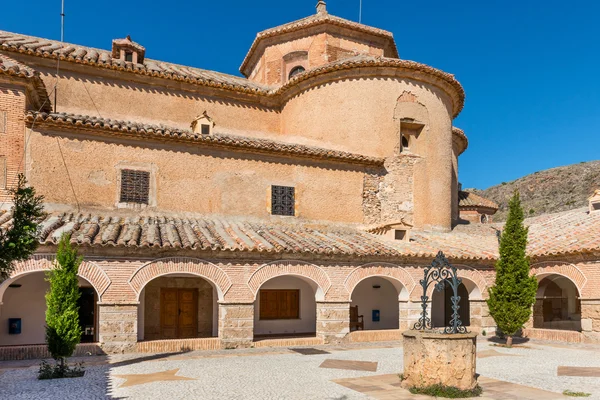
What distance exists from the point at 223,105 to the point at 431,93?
8.44 meters

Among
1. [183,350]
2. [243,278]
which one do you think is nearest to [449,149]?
[243,278]

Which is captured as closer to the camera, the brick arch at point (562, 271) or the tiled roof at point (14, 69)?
the tiled roof at point (14, 69)

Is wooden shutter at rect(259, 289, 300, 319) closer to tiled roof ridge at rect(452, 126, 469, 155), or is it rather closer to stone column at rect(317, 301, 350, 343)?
stone column at rect(317, 301, 350, 343)

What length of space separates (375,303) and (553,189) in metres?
50.7

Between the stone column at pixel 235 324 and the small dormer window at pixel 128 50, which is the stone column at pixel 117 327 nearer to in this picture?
the stone column at pixel 235 324

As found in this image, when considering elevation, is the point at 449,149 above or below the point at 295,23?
below

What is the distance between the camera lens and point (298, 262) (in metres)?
14.4

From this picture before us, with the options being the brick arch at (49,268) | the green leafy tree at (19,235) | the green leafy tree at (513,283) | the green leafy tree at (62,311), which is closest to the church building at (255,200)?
the brick arch at (49,268)

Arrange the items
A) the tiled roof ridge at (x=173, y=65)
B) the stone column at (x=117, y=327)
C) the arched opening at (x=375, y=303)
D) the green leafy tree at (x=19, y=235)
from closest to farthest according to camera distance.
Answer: the green leafy tree at (x=19, y=235), the stone column at (x=117, y=327), the tiled roof ridge at (x=173, y=65), the arched opening at (x=375, y=303)

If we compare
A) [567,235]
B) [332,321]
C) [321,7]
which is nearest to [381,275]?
[332,321]

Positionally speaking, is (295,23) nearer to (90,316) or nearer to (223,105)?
(223,105)

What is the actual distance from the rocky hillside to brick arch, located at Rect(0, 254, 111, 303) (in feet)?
161

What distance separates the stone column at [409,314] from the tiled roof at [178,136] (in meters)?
5.71

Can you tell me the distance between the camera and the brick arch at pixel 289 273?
1391cm
